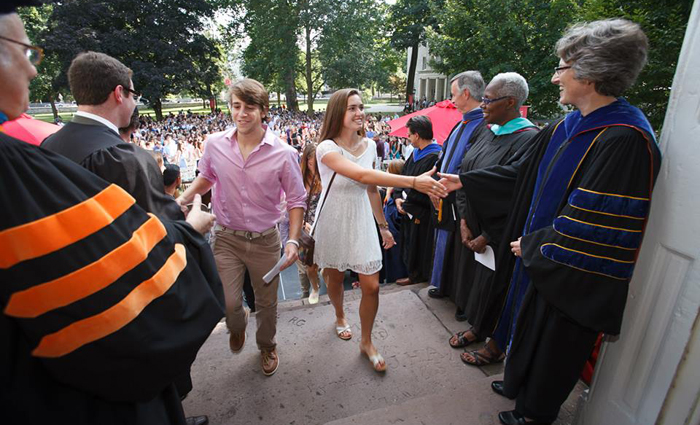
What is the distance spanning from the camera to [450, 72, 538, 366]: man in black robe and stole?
2.63 m

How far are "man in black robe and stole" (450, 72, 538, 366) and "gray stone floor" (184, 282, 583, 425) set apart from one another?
0.73ft

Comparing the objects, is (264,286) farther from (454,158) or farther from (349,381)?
(454,158)

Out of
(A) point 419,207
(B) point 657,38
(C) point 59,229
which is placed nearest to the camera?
(C) point 59,229

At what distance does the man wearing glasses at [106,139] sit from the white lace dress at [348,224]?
1.18m

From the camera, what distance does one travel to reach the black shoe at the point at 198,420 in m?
2.22

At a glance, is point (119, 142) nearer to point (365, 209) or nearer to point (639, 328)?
point (365, 209)

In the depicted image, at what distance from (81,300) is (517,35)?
17373mm

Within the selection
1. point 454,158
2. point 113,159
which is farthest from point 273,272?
point 454,158

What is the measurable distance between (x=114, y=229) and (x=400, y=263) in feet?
14.9

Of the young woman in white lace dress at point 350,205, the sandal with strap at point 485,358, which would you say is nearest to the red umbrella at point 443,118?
the young woman in white lace dress at point 350,205

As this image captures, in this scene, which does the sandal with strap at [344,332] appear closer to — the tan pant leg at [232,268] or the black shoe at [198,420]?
the tan pant leg at [232,268]

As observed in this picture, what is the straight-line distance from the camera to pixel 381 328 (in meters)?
3.14

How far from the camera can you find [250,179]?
253 centimetres

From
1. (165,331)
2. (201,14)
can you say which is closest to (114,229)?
(165,331)
